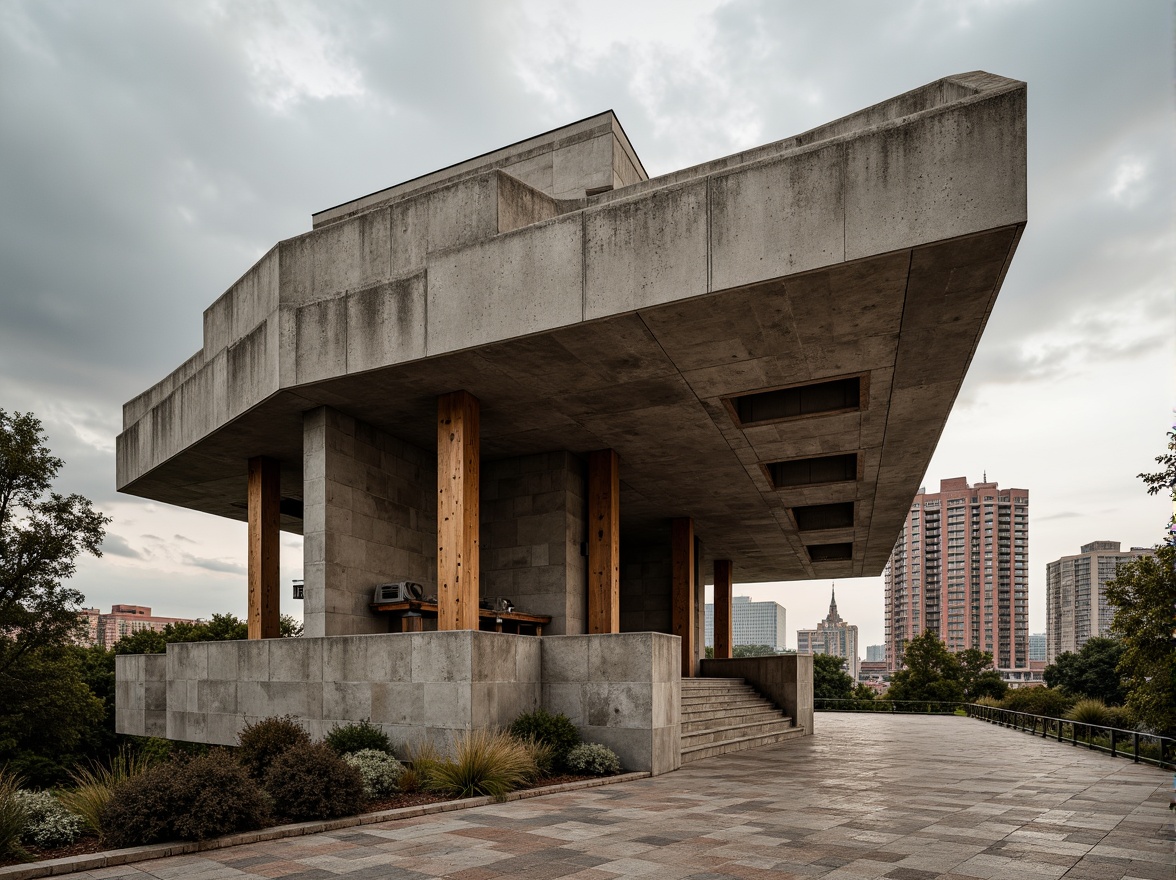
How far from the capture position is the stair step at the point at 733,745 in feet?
53.9

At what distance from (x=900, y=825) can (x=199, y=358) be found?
17.1 meters

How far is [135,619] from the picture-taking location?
140 metres

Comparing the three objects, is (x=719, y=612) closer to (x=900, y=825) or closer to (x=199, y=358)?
(x=199, y=358)

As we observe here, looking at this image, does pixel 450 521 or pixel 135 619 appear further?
pixel 135 619

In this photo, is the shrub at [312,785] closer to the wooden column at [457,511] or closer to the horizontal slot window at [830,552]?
the wooden column at [457,511]

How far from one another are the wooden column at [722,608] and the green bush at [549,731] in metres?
17.4

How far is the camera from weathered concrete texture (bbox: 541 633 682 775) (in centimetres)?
1369

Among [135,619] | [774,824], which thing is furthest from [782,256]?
[135,619]

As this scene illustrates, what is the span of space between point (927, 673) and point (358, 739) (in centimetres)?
4595

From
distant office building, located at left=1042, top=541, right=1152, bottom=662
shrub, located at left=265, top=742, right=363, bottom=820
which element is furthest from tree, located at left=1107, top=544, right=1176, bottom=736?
distant office building, located at left=1042, top=541, right=1152, bottom=662

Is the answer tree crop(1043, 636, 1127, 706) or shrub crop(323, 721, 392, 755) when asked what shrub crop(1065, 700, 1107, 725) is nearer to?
shrub crop(323, 721, 392, 755)

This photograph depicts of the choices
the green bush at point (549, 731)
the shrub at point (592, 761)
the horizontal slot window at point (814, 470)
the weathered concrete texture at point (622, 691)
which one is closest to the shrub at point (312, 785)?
the green bush at point (549, 731)

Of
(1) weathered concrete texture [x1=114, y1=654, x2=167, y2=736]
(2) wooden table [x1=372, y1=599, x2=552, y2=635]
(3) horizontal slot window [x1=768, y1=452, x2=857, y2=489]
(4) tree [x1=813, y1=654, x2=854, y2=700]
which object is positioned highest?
(3) horizontal slot window [x1=768, y1=452, x2=857, y2=489]

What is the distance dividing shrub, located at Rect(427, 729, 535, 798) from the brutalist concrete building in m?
1.20
